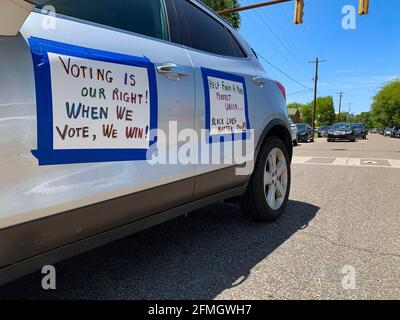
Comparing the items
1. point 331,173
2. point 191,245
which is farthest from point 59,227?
point 331,173

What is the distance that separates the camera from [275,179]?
3.87 m

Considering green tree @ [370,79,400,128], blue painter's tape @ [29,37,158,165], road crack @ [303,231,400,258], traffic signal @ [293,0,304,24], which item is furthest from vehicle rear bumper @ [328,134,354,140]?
green tree @ [370,79,400,128]

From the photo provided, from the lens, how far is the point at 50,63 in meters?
1.64

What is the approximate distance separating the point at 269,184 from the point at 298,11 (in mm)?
10255

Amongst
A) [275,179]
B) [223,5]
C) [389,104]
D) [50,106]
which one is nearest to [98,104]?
[50,106]

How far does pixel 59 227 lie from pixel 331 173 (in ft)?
23.2

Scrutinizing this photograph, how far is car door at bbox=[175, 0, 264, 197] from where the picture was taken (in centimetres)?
263

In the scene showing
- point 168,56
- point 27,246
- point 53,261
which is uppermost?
point 168,56

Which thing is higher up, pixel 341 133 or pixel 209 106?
pixel 209 106

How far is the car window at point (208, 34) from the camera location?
111 inches

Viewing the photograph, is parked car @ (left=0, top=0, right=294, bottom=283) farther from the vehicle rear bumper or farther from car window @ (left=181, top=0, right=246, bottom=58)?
the vehicle rear bumper

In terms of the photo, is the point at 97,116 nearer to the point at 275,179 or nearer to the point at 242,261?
the point at 242,261

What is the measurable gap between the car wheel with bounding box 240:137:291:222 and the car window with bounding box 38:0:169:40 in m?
1.57
